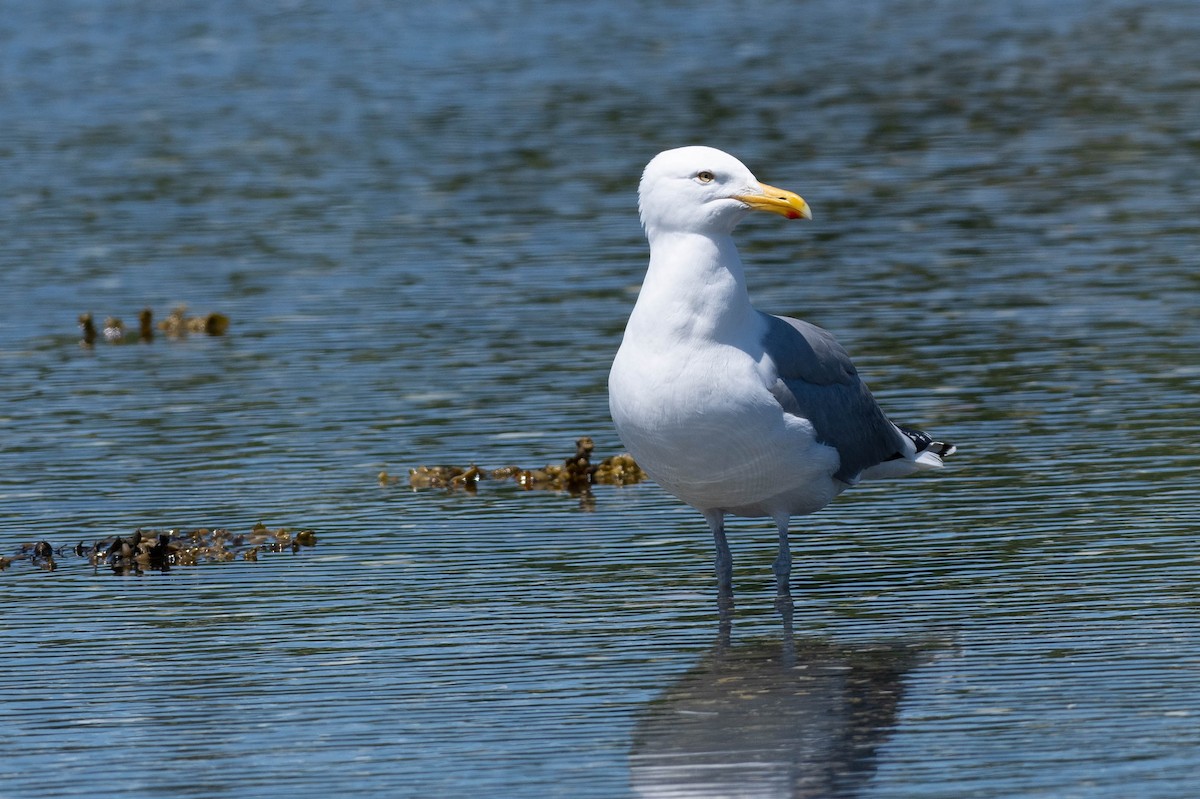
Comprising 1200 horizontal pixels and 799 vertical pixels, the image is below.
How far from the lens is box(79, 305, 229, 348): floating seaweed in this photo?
Answer: 60.5 ft

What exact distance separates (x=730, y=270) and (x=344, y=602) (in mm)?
2620

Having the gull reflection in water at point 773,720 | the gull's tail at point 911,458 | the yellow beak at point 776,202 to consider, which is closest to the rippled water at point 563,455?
the gull reflection in water at point 773,720

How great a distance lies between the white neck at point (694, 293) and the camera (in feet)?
32.1

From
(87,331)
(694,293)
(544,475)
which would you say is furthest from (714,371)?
(87,331)

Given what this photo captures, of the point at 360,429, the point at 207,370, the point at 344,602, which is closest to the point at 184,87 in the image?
the point at 207,370

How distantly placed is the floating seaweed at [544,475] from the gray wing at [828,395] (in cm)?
257

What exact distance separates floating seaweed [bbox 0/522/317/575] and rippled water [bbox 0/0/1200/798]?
5.0 inches

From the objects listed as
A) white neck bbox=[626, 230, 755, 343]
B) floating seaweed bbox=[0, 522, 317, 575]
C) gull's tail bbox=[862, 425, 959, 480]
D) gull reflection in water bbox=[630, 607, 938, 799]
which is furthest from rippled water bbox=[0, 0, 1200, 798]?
white neck bbox=[626, 230, 755, 343]

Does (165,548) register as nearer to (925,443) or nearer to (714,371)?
(714,371)

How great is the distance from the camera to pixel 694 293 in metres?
9.80

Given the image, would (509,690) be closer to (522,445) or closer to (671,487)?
(671,487)

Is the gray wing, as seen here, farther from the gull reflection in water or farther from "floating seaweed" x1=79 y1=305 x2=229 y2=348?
"floating seaweed" x1=79 y1=305 x2=229 y2=348

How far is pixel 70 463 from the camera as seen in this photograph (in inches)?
545

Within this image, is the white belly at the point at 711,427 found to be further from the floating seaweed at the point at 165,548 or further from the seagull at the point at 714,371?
the floating seaweed at the point at 165,548
